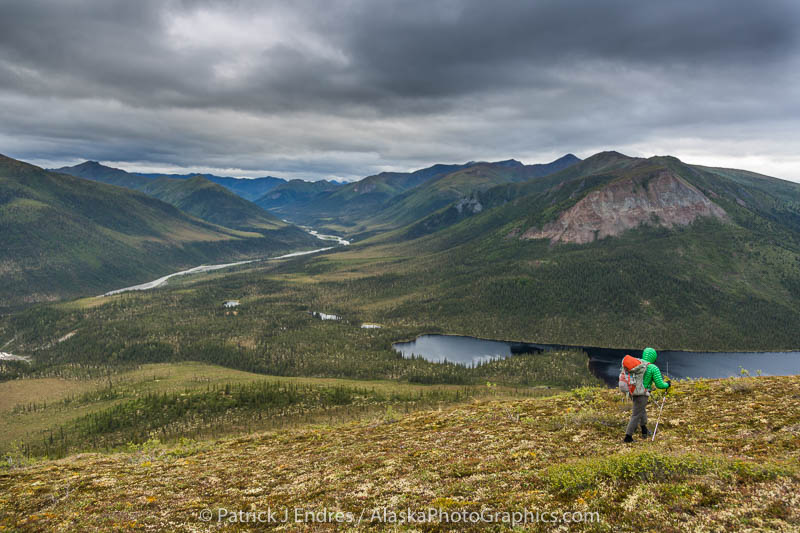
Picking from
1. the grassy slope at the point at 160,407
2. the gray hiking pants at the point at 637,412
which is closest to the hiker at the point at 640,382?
the gray hiking pants at the point at 637,412

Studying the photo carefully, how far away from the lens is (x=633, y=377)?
76.0ft

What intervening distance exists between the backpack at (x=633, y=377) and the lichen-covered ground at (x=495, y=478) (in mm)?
3126

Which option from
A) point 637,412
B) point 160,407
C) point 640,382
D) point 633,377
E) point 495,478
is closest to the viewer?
point 495,478

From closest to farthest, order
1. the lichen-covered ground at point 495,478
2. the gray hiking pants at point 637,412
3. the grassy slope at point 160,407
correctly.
Answer: 1. the lichen-covered ground at point 495,478
2. the gray hiking pants at point 637,412
3. the grassy slope at point 160,407

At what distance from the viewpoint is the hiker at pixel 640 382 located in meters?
22.6

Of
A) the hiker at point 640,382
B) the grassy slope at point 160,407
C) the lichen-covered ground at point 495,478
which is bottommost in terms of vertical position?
the grassy slope at point 160,407

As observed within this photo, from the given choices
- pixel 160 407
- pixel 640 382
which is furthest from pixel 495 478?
pixel 160 407

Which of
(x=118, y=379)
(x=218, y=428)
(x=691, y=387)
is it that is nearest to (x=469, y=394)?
(x=218, y=428)

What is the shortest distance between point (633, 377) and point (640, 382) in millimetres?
492

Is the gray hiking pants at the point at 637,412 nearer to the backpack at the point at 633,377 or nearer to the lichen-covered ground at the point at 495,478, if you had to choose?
the backpack at the point at 633,377

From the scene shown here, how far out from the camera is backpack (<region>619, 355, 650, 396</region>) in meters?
22.7

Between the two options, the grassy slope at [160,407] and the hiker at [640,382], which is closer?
the hiker at [640,382]

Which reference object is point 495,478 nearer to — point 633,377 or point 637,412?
point 637,412

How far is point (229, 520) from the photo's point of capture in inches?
779
